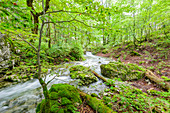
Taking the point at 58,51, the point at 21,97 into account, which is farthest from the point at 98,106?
the point at 58,51

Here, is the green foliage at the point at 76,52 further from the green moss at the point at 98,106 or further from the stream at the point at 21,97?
the green moss at the point at 98,106

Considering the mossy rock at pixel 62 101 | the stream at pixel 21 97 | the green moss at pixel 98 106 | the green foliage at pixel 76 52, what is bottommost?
the stream at pixel 21 97

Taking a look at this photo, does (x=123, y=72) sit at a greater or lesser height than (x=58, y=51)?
lesser

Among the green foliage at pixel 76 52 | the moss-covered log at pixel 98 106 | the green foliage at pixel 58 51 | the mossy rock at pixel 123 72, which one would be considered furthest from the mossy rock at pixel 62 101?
the green foliage at pixel 76 52

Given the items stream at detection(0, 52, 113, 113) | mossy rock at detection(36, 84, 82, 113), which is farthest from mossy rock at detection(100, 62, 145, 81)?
mossy rock at detection(36, 84, 82, 113)

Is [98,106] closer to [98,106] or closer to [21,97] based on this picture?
[98,106]

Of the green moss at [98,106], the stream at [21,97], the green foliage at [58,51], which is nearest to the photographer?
the green moss at [98,106]

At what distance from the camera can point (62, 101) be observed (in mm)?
2172

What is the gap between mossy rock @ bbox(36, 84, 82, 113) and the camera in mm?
1951

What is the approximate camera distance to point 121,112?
2201 millimetres

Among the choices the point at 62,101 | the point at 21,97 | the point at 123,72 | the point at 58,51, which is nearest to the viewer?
the point at 62,101

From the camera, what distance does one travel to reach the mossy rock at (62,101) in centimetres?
195

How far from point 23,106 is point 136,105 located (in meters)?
4.08

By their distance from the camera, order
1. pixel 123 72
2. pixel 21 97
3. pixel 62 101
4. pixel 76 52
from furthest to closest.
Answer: pixel 76 52 < pixel 123 72 < pixel 21 97 < pixel 62 101
